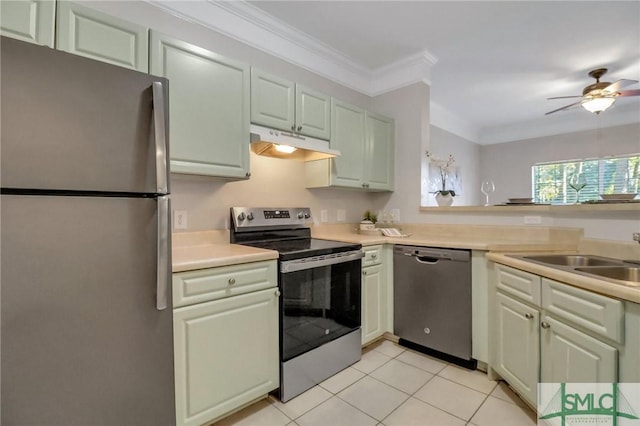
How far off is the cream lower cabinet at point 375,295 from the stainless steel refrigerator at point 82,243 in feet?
4.75

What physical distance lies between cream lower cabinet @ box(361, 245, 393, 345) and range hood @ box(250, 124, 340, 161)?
0.87m

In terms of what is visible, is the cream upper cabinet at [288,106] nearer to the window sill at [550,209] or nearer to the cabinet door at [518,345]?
the window sill at [550,209]

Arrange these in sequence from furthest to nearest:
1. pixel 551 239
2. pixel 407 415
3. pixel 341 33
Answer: pixel 341 33 < pixel 551 239 < pixel 407 415

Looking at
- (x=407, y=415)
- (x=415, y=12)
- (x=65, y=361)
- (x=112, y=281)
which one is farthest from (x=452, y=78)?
(x=65, y=361)

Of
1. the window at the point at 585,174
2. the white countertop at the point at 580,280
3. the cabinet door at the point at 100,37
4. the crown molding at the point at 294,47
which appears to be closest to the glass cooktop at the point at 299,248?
the white countertop at the point at 580,280

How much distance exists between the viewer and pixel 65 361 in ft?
3.29

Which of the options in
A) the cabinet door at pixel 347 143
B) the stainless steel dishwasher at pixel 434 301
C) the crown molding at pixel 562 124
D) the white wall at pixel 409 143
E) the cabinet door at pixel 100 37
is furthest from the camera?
the crown molding at pixel 562 124

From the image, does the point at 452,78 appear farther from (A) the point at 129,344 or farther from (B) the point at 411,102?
(A) the point at 129,344

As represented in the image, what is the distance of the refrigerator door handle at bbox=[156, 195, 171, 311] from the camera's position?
3.78ft

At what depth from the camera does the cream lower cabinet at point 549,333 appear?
3.75 ft

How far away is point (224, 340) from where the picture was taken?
1489mm

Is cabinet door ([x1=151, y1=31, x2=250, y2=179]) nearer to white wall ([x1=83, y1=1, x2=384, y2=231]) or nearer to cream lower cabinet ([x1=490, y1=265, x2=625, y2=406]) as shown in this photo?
white wall ([x1=83, y1=1, x2=384, y2=231])

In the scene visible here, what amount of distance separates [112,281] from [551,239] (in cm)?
263

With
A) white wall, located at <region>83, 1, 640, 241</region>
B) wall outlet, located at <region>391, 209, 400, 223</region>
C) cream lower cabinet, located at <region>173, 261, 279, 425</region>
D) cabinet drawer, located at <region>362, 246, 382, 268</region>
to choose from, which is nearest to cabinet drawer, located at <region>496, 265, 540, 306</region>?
white wall, located at <region>83, 1, 640, 241</region>
